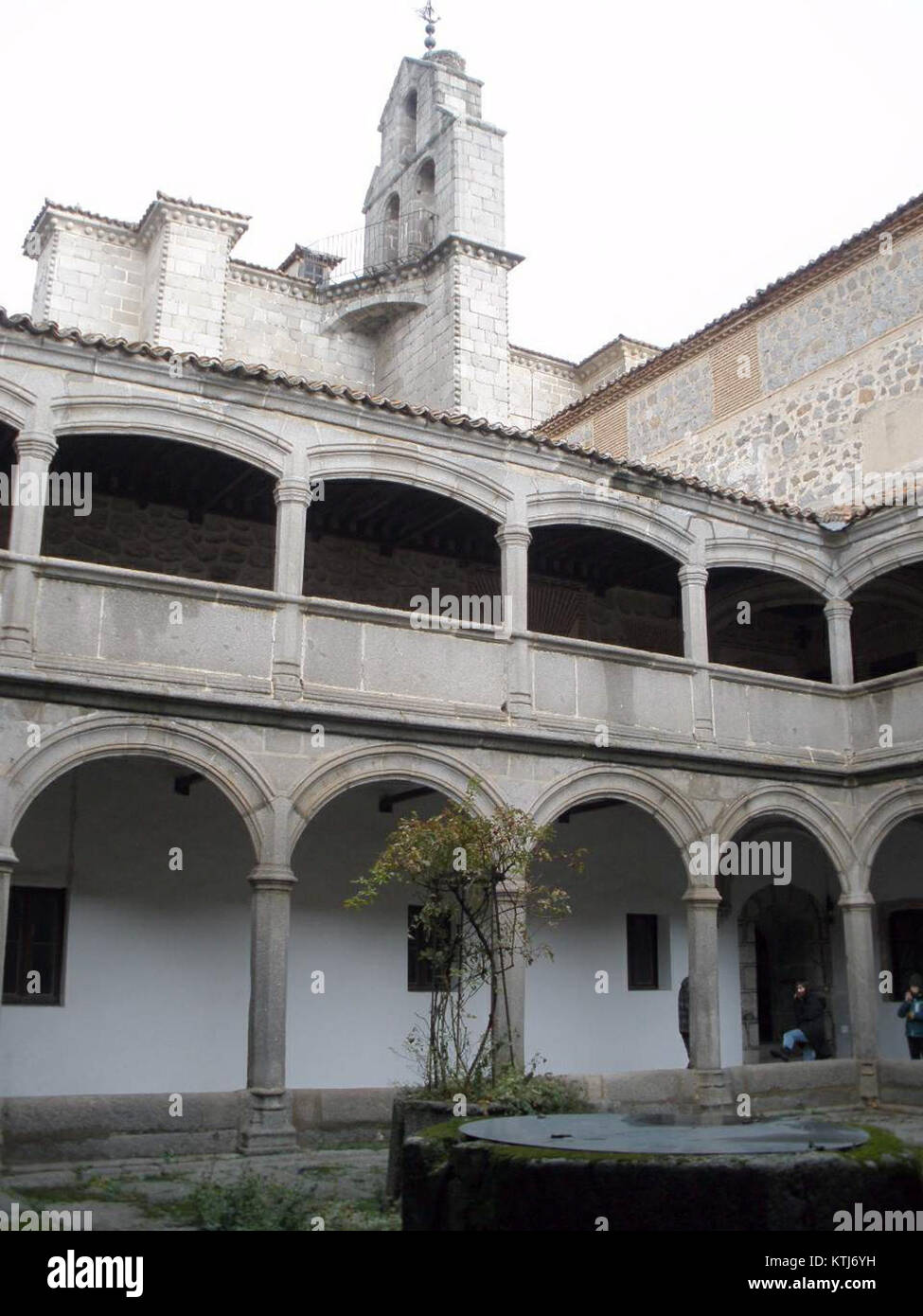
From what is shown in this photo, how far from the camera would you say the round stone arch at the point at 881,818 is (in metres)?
13.7

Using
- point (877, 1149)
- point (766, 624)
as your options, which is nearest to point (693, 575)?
point (766, 624)

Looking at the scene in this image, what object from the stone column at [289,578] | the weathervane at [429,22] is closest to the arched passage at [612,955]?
the stone column at [289,578]

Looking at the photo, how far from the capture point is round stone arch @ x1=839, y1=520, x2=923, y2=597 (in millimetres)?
14030

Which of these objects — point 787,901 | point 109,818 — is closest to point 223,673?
point 109,818

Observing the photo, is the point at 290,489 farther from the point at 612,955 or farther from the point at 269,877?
the point at 612,955

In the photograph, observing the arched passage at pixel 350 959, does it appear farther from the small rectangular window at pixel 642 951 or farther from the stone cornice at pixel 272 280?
the stone cornice at pixel 272 280

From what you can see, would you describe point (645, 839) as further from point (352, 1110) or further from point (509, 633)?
point (352, 1110)

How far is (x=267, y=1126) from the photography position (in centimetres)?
1012

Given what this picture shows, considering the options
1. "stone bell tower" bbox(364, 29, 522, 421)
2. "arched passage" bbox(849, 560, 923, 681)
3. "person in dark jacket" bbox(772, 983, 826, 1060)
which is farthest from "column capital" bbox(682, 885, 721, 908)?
"stone bell tower" bbox(364, 29, 522, 421)

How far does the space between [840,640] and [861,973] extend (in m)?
3.57

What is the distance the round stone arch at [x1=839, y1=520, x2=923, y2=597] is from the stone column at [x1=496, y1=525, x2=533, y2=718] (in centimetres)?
421
